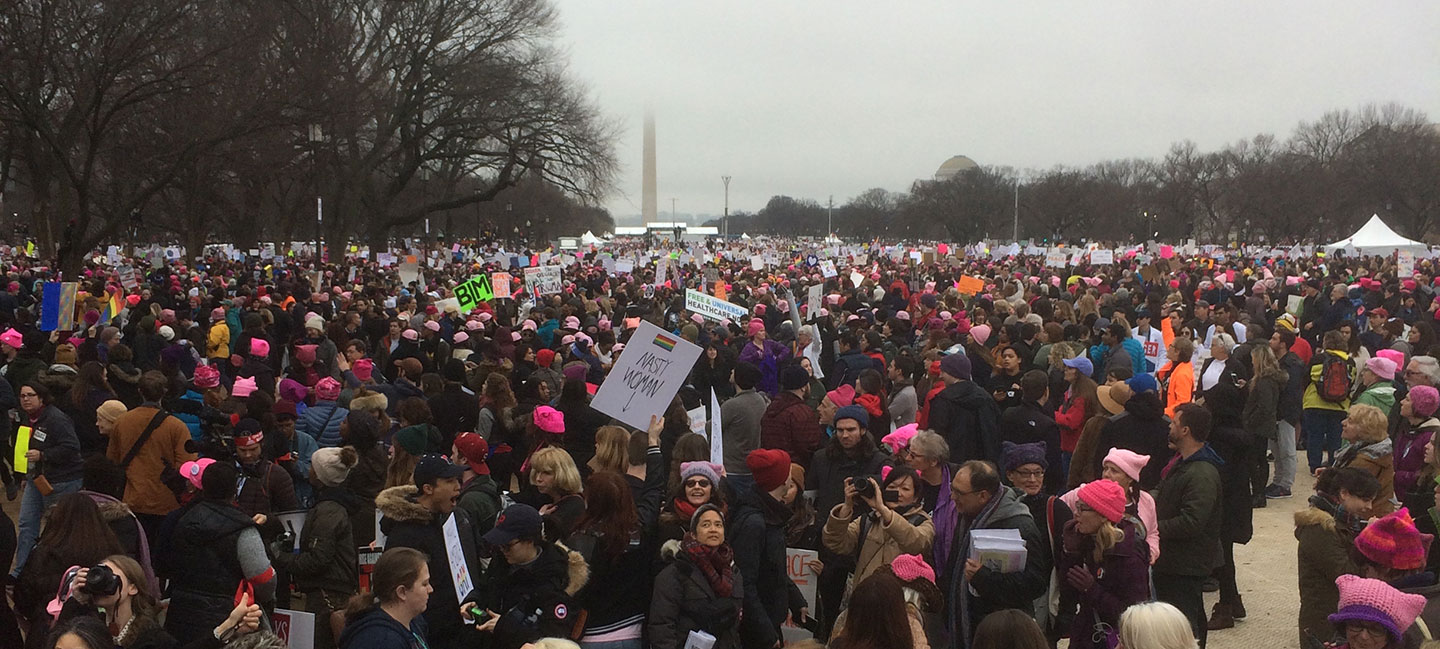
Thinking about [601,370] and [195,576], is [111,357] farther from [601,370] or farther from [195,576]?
[195,576]

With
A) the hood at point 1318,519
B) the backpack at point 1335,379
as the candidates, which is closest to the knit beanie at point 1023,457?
the hood at point 1318,519

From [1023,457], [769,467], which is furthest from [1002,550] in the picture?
[769,467]

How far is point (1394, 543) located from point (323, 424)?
21.1 ft

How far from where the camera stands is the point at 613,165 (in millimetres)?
44156

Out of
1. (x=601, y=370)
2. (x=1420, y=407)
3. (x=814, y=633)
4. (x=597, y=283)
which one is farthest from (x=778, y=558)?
(x=597, y=283)

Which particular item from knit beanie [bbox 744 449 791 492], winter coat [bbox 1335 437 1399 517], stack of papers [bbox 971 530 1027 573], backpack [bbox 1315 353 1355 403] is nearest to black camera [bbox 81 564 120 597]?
knit beanie [bbox 744 449 791 492]

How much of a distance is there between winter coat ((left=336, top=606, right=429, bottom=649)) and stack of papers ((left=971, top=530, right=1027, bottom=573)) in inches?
92.7

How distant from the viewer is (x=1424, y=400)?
657 centimetres

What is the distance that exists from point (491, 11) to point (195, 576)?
136ft

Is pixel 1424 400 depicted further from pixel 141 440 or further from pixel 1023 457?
pixel 141 440

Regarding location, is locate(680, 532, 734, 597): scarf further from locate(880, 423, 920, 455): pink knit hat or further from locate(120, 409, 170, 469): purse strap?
locate(120, 409, 170, 469): purse strap

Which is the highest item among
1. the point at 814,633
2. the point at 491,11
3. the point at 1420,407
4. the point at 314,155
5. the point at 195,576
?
the point at 491,11

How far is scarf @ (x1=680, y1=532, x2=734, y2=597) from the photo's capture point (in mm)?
4445

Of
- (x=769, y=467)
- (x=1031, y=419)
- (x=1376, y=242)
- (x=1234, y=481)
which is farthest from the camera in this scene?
(x=1376, y=242)
